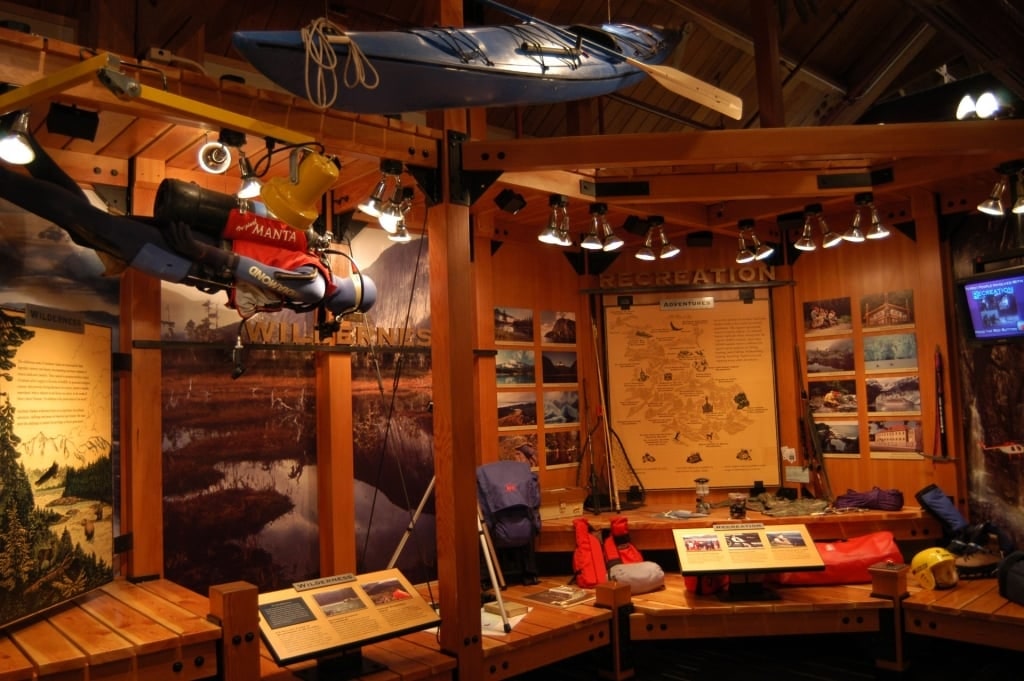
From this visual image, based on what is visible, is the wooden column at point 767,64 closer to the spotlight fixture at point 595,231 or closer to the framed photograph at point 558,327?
the spotlight fixture at point 595,231

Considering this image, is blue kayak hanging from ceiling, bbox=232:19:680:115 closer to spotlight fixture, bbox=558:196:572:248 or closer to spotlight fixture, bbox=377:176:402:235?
spotlight fixture, bbox=377:176:402:235

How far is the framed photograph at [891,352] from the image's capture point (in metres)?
6.10

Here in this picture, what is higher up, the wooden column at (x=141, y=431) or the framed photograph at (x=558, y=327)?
the framed photograph at (x=558, y=327)

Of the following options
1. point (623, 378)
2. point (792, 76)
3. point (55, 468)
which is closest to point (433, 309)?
point (55, 468)

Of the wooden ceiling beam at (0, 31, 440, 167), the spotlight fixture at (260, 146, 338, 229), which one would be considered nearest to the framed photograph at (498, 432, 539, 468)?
the wooden ceiling beam at (0, 31, 440, 167)

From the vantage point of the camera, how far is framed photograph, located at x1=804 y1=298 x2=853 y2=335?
6473 millimetres

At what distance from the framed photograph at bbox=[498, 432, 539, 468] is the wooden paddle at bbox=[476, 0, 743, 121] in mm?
2991

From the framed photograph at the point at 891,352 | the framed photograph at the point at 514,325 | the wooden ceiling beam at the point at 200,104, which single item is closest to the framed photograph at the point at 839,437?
the framed photograph at the point at 891,352

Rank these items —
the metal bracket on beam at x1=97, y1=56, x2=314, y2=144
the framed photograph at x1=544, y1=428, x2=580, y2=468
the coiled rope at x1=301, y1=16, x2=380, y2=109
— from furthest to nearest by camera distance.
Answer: the framed photograph at x1=544, y1=428, x2=580, y2=468 → the coiled rope at x1=301, y1=16, x2=380, y2=109 → the metal bracket on beam at x1=97, y1=56, x2=314, y2=144

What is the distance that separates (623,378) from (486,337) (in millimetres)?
1401

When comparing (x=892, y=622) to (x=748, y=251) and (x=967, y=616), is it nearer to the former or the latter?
(x=967, y=616)

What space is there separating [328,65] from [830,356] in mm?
4942

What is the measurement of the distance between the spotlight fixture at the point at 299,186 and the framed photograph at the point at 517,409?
124 inches

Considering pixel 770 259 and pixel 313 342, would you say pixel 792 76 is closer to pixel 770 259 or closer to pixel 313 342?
pixel 770 259
